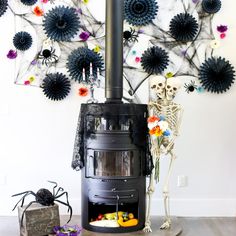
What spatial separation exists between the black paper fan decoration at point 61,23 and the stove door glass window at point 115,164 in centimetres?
130

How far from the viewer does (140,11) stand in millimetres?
3963

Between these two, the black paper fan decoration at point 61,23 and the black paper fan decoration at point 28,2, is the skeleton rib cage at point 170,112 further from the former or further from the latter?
the black paper fan decoration at point 28,2

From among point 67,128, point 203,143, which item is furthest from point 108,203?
point 203,143

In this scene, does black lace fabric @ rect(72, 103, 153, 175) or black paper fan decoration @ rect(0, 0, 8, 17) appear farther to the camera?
black paper fan decoration @ rect(0, 0, 8, 17)

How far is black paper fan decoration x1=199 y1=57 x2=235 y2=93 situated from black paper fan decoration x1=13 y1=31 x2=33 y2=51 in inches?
67.6

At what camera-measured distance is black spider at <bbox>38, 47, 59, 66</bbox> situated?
398 cm

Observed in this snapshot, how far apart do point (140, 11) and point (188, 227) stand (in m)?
2.10

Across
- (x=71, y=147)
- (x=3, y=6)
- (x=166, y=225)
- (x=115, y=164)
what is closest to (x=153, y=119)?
(x=115, y=164)

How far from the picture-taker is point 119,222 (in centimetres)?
338

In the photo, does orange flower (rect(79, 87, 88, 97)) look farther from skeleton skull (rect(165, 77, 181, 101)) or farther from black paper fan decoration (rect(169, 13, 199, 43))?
black paper fan decoration (rect(169, 13, 199, 43))

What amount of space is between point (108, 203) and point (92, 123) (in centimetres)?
68

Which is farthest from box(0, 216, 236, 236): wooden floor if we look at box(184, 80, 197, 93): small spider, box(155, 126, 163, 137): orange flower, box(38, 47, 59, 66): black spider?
box(38, 47, 59, 66): black spider

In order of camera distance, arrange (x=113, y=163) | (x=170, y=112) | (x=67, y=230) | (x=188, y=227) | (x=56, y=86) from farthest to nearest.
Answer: (x=56, y=86) → (x=188, y=227) → (x=170, y=112) → (x=113, y=163) → (x=67, y=230)

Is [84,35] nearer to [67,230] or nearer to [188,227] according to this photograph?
[67,230]
